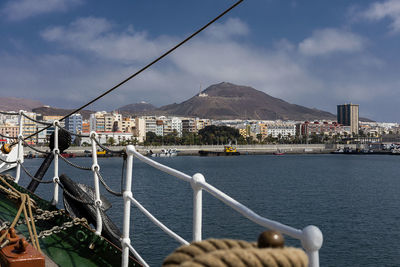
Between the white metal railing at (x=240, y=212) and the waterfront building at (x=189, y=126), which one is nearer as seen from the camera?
the white metal railing at (x=240, y=212)

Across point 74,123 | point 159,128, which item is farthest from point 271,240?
point 159,128

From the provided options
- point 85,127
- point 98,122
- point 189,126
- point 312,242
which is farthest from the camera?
point 189,126

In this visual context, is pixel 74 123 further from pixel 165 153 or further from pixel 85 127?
pixel 165 153

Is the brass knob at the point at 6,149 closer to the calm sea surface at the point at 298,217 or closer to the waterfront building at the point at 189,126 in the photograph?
the calm sea surface at the point at 298,217

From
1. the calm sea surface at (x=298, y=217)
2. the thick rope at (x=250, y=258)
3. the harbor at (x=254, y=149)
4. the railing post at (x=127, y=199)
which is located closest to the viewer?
the thick rope at (x=250, y=258)

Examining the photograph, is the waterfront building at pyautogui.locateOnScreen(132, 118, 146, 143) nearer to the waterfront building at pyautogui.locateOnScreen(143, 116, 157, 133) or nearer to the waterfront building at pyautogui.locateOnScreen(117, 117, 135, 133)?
the waterfront building at pyautogui.locateOnScreen(117, 117, 135, 133)

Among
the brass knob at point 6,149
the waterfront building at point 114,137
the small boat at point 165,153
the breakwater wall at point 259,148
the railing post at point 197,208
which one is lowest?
the small boat at point 165,153

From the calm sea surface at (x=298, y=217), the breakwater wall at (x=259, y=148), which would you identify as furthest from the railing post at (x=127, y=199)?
the breakwater wall at (x=259, y=148)

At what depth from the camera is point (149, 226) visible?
16.4 metres

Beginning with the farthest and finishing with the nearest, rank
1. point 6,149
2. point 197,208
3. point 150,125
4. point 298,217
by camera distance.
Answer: point 150,125, point 298,217, point 6,149, point 197,208

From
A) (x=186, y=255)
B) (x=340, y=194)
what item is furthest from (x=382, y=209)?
(x=186, y=255)

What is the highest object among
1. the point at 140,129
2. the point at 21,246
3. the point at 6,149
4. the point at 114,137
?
the point at 140,129

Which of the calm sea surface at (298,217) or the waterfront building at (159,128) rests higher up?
the waterfront building at (159,128)

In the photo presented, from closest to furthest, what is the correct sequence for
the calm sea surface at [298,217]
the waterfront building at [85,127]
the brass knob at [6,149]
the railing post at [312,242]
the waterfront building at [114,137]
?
the railing post at [312,242] → the brass knob at [6,149] → the calm sea surface at [298,217] → the waterfront building at [114,137] → the waterfront building at [85,127]
